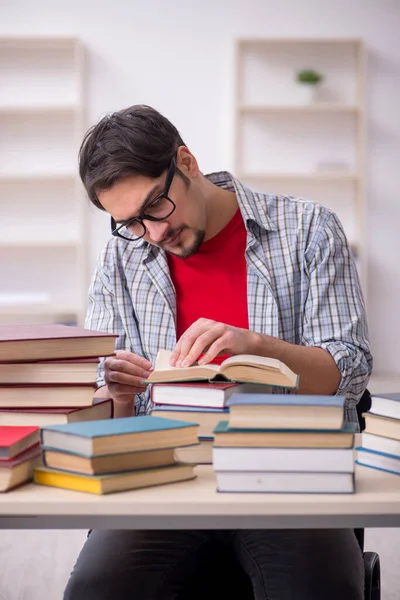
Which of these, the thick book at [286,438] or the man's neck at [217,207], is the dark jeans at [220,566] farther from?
the man's neck at [217,207]

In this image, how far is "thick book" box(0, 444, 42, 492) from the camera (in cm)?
92

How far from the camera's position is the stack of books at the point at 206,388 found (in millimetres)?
1033

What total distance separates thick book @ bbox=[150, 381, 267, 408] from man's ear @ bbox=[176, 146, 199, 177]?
0.64 meters

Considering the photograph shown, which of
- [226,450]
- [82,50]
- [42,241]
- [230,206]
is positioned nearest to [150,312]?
[230,206]

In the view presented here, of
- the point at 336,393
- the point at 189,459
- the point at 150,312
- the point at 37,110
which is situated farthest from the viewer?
the point at 37,110

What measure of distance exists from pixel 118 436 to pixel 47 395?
0.74ft

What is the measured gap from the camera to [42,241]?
4.53 m

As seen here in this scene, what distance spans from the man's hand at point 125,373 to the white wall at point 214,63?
3.32 m

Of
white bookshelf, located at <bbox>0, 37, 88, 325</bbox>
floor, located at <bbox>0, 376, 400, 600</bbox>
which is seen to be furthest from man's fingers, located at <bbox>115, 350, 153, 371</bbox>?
white bookshelf, located at <bbox>0, 37, 88, 325</bbox>

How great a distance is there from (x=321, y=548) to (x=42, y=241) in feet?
11.9

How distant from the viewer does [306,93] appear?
4.66 meters

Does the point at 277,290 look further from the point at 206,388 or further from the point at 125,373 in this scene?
the point at 206,388

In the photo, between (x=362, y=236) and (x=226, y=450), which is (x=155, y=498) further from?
(x=362, y=236)

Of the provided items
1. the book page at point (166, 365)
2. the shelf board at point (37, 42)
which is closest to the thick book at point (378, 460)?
the book page at point (166, 365)
